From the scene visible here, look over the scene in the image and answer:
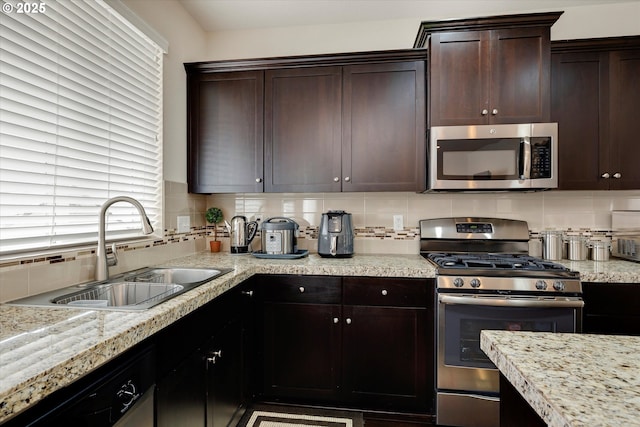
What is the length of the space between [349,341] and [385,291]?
0.37 metres

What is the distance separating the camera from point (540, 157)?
2.05 metres

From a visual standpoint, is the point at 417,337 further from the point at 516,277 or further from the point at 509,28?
the point at 509,28

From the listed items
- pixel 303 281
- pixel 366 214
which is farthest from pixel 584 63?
pixel 303 281

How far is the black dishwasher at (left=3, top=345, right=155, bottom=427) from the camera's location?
73 cm

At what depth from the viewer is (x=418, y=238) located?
2.56m

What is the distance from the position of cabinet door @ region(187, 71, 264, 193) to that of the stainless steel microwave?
1.20m

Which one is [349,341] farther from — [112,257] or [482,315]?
[112,257]

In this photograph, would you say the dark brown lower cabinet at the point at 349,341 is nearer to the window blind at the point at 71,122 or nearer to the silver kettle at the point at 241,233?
the silver kettle at the point at 241,233

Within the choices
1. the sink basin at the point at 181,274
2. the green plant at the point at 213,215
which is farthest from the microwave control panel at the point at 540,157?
the green plant at the point at 213,215

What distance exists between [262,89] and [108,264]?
1487 millimetres

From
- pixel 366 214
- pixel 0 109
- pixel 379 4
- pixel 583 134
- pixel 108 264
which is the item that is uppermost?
pixel 379 4

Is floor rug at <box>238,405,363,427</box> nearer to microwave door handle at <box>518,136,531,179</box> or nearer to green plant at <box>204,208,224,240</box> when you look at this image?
green plant at <box>204,208,224,240</box>

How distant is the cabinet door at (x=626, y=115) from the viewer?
2.12 metres

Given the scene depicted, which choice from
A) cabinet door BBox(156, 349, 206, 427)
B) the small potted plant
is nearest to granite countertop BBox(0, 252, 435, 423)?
cabinet door BBox(156, 349, 206, 427)
